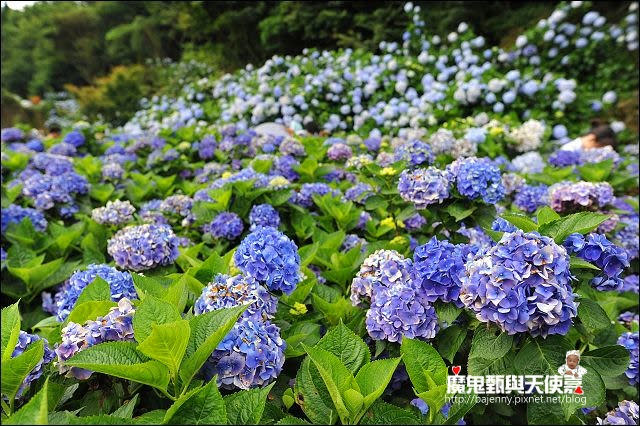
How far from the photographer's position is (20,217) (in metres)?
2.60

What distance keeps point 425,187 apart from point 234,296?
879 millimetres

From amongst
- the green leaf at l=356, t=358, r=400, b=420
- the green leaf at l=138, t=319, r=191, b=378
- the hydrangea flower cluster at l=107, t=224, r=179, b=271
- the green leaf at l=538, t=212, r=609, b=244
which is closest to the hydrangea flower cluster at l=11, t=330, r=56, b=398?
the green leaf at l=138, t=319, r=191, b=378

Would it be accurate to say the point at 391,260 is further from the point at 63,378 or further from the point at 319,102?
the point at 319,102

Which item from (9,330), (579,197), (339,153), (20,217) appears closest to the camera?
(9,330)

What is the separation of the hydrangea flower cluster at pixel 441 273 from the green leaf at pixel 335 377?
364 mm

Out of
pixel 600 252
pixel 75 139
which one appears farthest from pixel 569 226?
pixel 75 139

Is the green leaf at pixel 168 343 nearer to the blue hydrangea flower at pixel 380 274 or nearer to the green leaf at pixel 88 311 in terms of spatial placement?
the green leaf at pixel 88 311

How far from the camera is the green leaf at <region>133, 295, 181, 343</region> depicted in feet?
3.43

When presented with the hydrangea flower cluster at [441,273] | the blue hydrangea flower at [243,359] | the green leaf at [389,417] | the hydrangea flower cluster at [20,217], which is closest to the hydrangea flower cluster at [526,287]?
the hydrangea flower cluster at [441,273]

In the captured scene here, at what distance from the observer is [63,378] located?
1.17 metres

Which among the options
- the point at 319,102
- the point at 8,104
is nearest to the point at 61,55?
the point at 8,104

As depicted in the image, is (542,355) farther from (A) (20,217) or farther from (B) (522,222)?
(A) (20,217)

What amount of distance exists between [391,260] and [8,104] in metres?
12.1

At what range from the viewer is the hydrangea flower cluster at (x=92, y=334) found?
1.11m
